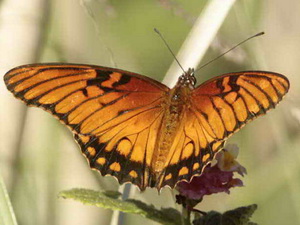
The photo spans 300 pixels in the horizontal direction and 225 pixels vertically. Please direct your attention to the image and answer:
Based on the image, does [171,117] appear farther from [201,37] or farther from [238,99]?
[201,37]

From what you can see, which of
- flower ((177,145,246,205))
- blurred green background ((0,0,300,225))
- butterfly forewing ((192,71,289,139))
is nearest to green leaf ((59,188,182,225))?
flower ((177,145,246,205))

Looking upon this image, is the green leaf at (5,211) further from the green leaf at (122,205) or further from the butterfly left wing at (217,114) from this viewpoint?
the butterfly left wing at (217,114)

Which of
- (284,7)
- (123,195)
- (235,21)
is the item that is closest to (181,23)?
(235,21)

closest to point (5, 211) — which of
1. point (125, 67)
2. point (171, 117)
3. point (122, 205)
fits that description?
point (122, 205)

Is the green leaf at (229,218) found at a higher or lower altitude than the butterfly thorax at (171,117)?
lower

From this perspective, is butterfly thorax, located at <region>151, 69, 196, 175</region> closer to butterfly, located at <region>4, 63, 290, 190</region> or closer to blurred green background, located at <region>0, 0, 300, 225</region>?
butterfly, located at <region>4, 63, 290, 190</region>

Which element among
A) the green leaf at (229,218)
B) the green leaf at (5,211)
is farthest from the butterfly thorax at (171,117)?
the green leaf at (5,211)

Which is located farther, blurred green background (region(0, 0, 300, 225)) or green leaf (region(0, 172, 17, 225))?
blurred green background (region(0, 0, 300, 225))
